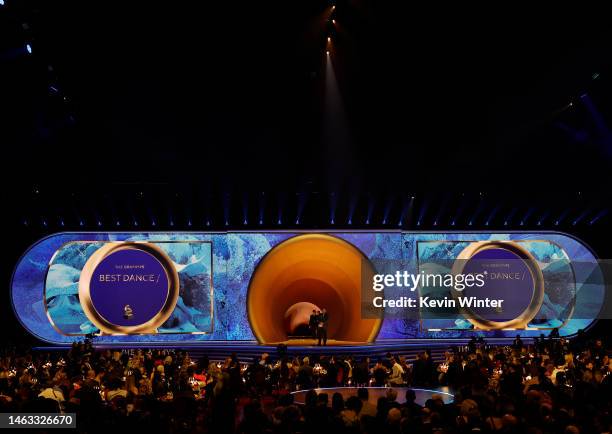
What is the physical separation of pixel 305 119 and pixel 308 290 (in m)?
8.76

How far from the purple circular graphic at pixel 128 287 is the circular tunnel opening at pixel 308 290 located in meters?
3.54

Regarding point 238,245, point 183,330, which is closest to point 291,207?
point 238,245

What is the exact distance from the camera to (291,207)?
2322 cm

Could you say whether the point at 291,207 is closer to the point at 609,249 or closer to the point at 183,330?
the point at 183,330

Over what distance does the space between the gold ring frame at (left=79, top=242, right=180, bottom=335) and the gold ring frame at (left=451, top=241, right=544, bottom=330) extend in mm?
10790

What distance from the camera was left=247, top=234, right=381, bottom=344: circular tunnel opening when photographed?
76.1 ft

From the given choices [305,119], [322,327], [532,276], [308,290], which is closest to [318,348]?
[322,327]

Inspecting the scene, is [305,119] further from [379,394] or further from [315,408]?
[315,408]

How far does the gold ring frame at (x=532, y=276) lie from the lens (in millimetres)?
23422

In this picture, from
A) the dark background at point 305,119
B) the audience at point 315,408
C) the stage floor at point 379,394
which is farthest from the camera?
the dark background at point 305,119

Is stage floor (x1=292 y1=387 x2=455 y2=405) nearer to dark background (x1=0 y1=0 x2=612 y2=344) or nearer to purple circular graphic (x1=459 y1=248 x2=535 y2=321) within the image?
dark background (x1=0 y1=0 x2=612 y2=344)

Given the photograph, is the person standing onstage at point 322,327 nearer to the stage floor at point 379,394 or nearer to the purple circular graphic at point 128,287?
the purple circular graphic at point 128,287

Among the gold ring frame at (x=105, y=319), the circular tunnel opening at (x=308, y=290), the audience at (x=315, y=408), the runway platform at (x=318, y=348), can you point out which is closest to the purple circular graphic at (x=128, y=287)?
the gold ring frame at (x=105, y=319)

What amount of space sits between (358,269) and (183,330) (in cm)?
717
